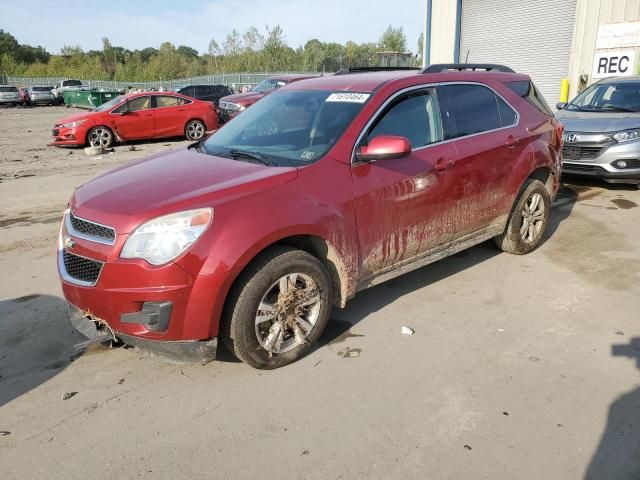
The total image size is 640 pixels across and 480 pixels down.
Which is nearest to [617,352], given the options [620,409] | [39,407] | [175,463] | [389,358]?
[620,409]

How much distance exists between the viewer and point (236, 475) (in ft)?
8.20

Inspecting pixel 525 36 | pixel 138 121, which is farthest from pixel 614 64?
pixel 138 121

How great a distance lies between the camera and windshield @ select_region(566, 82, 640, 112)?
28.1ft

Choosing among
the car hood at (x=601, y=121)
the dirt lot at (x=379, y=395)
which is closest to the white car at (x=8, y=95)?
the dirt lot at (x=379, y=395)

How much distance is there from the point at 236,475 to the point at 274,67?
5398 cm

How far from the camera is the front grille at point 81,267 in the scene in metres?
3.05

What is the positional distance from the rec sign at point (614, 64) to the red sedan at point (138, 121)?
37.1 feet

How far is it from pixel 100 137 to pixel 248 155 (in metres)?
12.2

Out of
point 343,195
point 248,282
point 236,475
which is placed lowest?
point 236,475

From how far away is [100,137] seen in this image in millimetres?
14484

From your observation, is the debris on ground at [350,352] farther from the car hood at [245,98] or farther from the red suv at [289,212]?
the car hood at [245,98]

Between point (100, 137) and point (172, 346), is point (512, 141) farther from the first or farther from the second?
point (100, 137)

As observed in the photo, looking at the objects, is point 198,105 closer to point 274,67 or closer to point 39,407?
Answer: point 39,407

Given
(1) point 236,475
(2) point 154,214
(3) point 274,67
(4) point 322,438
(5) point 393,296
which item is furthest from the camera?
(3) point 274,67
